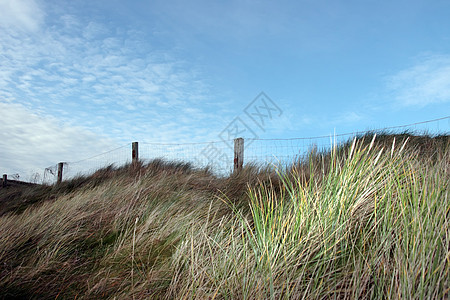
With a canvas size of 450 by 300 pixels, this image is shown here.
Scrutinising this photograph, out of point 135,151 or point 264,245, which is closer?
point 264,245

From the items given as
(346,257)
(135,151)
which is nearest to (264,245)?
(346,257)

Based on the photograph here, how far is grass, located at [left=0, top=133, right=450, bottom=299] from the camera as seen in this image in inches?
77.4

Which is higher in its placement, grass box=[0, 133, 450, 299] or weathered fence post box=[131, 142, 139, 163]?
weathered fence post box=[131, 142, 139, 163]

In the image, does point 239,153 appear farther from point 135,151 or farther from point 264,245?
point 264,245

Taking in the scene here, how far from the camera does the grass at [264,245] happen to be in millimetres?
1966

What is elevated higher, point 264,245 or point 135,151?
point 135,151

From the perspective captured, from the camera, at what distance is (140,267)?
2.95 metres

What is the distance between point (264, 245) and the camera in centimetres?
227

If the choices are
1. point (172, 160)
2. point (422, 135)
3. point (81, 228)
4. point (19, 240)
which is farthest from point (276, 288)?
point (422, 135)

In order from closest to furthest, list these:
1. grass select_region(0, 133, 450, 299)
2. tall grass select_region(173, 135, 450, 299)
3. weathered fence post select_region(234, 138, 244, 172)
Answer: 1. tall grass select_region(173, 135, 450, 299)
2. grass select_region(0, 133, 450, 299)
3. weathered fence post select_region(234, 138, 244, 172)

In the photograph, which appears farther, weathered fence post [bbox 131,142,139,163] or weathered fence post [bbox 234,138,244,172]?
weathered fence post [bbox 131,142,139,163]

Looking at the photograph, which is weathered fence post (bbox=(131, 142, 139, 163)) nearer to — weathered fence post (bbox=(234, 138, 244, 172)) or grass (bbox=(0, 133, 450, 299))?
weathered fence post (bbox=(234, 138, 244, 172))

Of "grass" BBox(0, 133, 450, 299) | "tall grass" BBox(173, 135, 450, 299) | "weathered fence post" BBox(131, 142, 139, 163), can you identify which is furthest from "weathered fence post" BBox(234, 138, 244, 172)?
"tall grass" BBox(173, 135, 450, 299)

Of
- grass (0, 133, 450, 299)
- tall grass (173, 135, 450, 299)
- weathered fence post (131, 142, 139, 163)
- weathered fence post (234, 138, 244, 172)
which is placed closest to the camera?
tall grass (173, 135, 450, 299)
